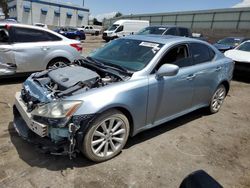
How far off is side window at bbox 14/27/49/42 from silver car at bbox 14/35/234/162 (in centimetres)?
293

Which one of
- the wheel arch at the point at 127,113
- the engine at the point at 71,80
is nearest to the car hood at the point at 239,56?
the wheel arch at the point at 127,113

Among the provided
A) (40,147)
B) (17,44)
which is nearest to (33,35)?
(17,44)

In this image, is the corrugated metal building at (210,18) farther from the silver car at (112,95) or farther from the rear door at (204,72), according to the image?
the silver car at (112,95)

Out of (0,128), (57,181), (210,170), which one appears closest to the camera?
(57,181)

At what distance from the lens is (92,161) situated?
11.1 ft

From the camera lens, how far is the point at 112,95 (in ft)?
10.7

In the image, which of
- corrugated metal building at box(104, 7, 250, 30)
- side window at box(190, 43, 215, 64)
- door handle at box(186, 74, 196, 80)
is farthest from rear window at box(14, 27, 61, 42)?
corrugated metal building at box(104, 7, 250, 30)

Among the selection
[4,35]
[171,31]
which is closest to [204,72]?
[4,35]

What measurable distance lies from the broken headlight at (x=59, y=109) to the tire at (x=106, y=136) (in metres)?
0.29

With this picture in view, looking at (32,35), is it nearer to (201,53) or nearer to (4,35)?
(4,35)

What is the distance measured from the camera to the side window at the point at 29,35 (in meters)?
6.70

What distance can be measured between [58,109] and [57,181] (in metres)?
0.82

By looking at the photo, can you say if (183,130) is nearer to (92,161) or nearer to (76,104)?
(92,161)

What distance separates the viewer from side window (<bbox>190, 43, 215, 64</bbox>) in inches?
185
